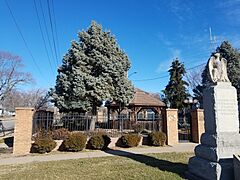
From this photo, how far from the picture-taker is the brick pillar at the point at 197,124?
14977 millimetres

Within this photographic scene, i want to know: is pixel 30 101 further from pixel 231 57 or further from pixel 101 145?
pixel 101 145

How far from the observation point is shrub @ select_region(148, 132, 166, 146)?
13.7 metres

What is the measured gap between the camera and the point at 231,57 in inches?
1164

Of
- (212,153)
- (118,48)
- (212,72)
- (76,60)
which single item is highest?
(118,48)

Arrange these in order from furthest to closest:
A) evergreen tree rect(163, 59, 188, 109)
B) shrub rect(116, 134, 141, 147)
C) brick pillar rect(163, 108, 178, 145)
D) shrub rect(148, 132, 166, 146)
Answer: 1. evergreen tree rect(163, 59, 188, 109)
2. brick pillar rect(163, 108, 178, 145)
3. shrub rect(148, 132, 166, 146)
4. shrub rect(116, 134, 141, 147)

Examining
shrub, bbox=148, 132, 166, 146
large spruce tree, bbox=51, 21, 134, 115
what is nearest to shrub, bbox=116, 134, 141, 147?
shrub, bbox=148, 132, 166, 146

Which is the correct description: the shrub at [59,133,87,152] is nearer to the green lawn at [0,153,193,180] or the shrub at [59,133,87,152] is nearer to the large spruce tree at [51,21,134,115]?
the green lawn at [0,153,193,180]

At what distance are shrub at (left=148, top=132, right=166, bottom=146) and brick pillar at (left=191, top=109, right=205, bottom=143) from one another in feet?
8.63

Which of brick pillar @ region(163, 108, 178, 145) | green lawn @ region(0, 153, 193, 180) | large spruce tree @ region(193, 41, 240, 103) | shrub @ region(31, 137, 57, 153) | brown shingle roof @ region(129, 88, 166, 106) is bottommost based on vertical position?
green lawn @ region(0, 153, 193, 180)

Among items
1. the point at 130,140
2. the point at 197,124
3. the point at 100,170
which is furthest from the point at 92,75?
the point at 100,170

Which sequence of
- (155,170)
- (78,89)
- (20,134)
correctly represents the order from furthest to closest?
1. (78,89)
2. (20,134)
3. (155,170)

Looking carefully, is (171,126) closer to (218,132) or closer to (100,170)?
(100,170)

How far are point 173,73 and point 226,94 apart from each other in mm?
21943

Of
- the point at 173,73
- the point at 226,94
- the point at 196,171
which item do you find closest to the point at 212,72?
the point at 226,94
